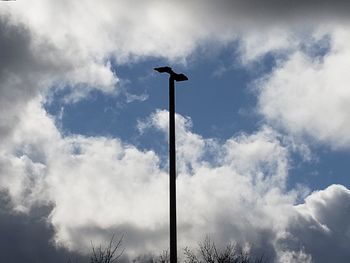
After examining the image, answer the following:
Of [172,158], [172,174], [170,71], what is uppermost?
[170,71]

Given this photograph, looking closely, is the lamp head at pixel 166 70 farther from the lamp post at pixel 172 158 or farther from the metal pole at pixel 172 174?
the metal pole at pixel 172 174

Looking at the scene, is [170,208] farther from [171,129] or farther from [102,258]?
[102,258]

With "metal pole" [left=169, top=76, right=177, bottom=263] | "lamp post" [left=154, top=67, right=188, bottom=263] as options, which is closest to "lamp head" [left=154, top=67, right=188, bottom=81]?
"lamp post" [left=154, top=67, right=188, bottom=263]

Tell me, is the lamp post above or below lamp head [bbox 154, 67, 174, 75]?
below

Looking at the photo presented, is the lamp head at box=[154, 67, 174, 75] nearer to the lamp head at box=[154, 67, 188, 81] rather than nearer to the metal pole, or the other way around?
the lamp head at box=[154, 67, 188, 81]

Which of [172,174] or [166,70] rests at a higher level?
[166,70]

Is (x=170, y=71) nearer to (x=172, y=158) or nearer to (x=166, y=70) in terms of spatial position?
(x=166, y=70)

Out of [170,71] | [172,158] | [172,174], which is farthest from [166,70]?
[172,174]

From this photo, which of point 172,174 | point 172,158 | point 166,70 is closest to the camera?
point 172,174

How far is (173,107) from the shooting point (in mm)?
12305

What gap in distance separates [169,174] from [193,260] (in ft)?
99.6

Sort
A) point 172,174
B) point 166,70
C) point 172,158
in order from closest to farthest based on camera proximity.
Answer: point 172,174 → point 172,158 → point 166,70

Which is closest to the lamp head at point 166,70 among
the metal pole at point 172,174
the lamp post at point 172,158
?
the lamp post at point 172,158

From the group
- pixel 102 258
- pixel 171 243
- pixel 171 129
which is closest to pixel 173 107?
pixel 171 129
